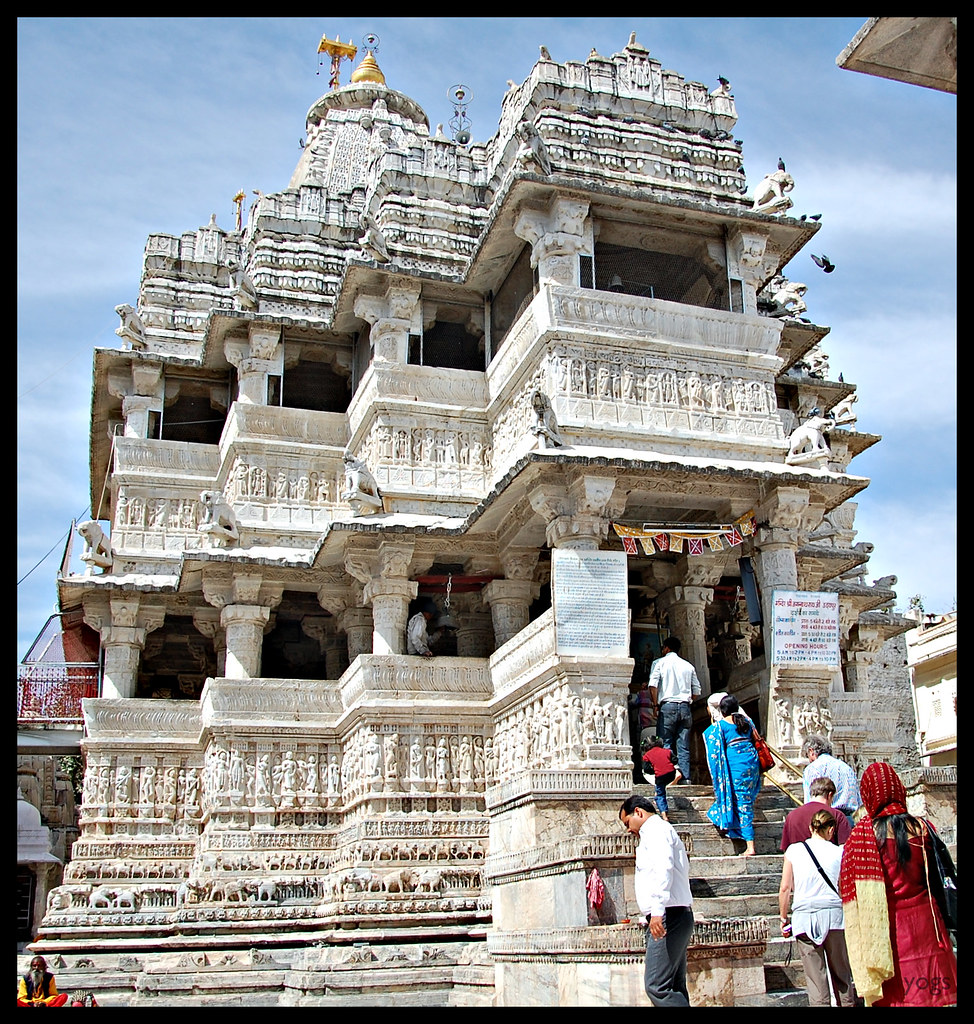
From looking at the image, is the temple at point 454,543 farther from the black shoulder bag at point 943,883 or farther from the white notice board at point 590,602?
the black shoulder bag at point 943,883

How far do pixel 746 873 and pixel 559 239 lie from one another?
9.63 metres

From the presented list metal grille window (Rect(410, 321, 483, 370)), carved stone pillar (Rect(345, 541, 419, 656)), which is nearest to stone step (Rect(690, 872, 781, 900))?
carved stone pillar (Rect(345, 541, 419, 656))

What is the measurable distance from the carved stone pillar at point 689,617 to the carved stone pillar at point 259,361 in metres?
8.52

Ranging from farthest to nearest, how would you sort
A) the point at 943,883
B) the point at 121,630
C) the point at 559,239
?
the point at 121,630 → the point at 559,239 → the point at 943,883

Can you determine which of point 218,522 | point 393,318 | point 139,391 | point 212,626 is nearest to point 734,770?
point 218,522

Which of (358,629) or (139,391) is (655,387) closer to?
(358,629)

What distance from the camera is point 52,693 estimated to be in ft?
→ 79.0

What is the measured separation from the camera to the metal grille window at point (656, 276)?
18734mm

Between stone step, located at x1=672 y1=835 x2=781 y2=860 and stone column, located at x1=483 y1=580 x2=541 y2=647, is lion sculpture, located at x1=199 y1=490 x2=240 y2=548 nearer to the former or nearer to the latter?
stone column, located at x1=483 y1=580 x2=541 y2=647

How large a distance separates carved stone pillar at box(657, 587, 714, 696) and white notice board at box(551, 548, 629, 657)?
327 cm

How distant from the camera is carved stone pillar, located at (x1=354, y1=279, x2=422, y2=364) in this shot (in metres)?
19.9

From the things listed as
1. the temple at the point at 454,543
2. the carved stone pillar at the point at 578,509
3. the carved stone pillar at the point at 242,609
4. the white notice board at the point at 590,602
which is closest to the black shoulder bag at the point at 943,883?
the temple at the point at 454,543
